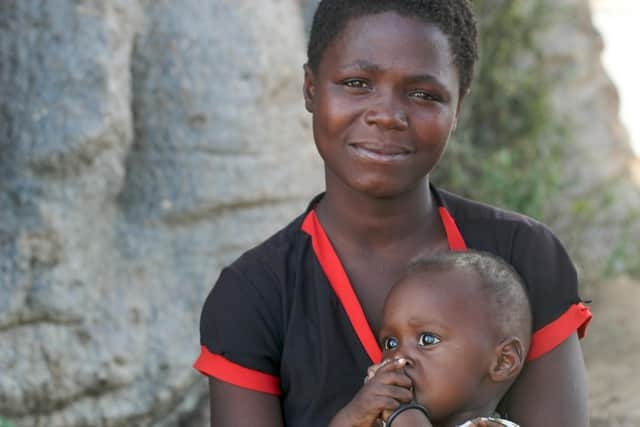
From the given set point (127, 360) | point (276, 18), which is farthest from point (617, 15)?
point (127, 360)

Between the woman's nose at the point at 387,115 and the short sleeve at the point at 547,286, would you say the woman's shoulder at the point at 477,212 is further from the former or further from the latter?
the woman's nose at the point at 387,115

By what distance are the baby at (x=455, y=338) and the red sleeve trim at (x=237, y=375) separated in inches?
9.8

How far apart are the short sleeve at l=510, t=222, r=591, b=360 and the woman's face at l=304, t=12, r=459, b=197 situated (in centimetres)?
29

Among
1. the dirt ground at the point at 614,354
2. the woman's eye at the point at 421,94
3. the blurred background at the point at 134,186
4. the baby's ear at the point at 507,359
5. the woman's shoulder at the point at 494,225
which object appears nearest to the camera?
the baby's ear at the point at 507,359

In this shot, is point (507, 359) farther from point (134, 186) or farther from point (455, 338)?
point (134, 186)

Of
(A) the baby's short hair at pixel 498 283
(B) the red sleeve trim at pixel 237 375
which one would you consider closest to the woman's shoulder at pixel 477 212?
(A) the baby's short hair at pixel 498 283

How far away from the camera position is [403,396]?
6.85 feet

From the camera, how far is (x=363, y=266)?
245cm

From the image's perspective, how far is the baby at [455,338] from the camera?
2.16m

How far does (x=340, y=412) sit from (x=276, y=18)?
6.75 ft

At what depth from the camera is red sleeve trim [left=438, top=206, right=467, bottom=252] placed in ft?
7.96

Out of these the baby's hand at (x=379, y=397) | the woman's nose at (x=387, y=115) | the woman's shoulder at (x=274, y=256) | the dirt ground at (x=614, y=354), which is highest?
the woman's nose at (x=387, y=115)

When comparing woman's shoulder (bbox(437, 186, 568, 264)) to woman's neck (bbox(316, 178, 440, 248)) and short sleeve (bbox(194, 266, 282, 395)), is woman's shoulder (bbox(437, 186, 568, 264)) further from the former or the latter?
short sleeve (bbox(194, 266, 282, 395))

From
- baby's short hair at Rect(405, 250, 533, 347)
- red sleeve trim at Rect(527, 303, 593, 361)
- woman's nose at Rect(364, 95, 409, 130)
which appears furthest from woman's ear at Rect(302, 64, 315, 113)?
red sleeve trim at Rect(527, 303, 593, 361)
